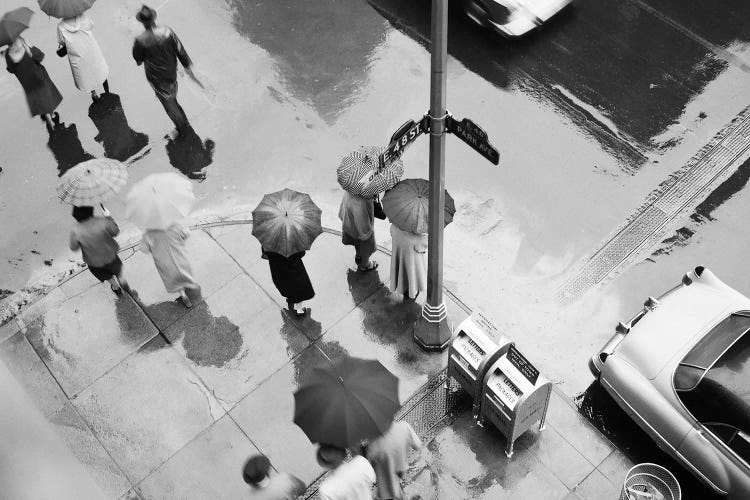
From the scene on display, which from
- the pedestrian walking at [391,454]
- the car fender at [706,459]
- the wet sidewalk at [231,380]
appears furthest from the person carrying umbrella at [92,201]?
the car fender at [706,459]

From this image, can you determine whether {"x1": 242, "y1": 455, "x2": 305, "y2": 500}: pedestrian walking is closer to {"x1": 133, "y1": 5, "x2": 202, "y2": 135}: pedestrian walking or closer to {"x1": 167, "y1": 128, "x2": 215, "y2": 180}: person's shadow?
{"x1": 167, "y1": 128, "x2": 215, "y2": 180}: person's shadow

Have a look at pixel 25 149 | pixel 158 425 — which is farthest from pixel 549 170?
pixel 25 149

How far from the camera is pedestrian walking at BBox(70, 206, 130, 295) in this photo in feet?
27.0

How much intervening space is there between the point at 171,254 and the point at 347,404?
3.09 meters

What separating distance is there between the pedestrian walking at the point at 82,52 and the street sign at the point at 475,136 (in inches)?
241

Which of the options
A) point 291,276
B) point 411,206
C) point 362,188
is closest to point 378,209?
point 362,188

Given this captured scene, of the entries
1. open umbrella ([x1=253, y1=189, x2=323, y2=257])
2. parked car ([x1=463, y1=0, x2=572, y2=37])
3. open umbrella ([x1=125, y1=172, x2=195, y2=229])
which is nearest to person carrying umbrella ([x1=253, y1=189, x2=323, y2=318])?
open umbrella ([x1=253, y1=189, x2=323, y2=257])

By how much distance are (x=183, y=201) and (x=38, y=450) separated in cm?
564

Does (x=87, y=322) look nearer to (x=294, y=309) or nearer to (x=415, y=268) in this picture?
(x=294, y=309)

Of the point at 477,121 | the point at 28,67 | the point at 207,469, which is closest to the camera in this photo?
the point at 207,469

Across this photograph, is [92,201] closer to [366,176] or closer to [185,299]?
[185,299]

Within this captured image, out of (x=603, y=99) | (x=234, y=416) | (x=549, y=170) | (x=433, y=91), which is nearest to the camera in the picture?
(x=433, y=91)

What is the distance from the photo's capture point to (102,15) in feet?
40.9

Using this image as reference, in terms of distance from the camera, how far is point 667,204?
986 cm
